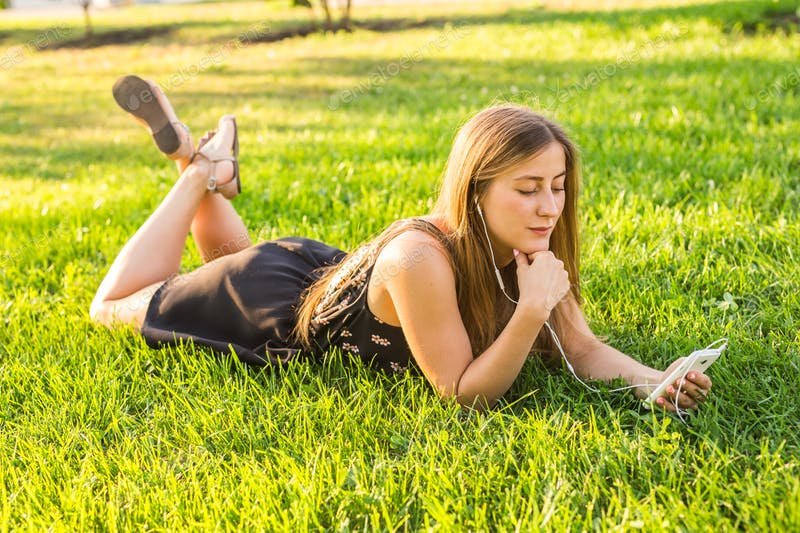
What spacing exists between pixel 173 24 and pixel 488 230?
17162 millimetres

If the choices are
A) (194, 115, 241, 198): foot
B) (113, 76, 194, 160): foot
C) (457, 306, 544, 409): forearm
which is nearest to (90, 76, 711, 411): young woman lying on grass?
(457, 306, 544, 409): forearm

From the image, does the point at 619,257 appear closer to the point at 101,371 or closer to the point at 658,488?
the point at 658,488

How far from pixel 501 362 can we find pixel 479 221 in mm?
481

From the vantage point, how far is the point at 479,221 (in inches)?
103

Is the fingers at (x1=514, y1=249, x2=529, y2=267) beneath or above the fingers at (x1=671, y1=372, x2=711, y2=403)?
above

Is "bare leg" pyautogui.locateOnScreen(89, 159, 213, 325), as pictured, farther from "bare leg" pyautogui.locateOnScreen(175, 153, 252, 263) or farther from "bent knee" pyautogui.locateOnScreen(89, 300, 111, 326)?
"bare leg" pyautogui.locateOnScreen(175, 153, 252, 263)

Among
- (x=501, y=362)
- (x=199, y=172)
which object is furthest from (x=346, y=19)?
(x=501, y=362)

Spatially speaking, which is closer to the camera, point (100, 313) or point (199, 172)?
point (100, 313)

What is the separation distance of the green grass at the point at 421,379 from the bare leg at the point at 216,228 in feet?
1.47

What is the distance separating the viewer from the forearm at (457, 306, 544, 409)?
245 cm

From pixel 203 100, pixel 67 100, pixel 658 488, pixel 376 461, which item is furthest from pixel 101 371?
pixel 67 100

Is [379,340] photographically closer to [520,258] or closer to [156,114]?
[520,258]

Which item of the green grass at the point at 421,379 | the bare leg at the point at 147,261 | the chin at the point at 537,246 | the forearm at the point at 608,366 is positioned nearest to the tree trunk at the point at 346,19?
the green grass at the point at 421,379

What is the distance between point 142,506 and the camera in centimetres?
225
